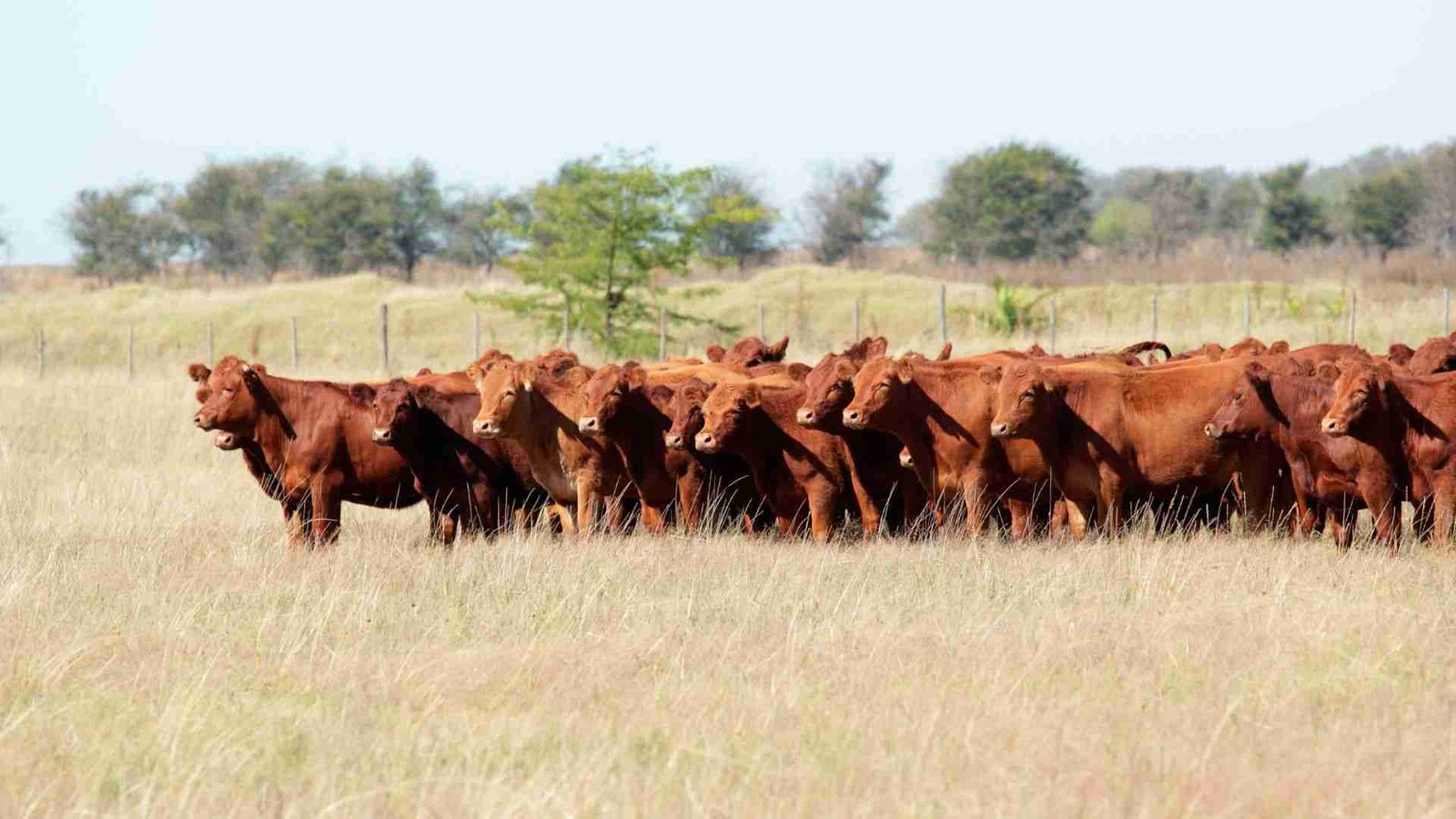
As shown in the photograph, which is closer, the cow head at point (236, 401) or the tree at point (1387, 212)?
the cow head at point (236, 401)

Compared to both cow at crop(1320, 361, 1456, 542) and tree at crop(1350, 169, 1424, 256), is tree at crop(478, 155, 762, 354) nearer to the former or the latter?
cow at crop(1320, 361, 1456, 542)

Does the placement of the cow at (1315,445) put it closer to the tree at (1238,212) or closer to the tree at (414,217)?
the tree at (414,217)

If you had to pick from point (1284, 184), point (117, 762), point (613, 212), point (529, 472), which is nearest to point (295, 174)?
point (1284, 184)

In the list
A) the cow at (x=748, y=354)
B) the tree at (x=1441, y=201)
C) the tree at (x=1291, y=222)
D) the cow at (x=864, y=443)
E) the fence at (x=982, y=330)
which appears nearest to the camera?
the cow at (x=864, y=443)

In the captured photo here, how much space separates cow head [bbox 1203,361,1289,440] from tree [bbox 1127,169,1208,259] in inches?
3014

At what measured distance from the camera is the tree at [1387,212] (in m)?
73.1

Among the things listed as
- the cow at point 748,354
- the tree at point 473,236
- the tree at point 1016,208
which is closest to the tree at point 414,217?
the tree at point 473,236

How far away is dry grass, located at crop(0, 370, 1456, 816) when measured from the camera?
638cm

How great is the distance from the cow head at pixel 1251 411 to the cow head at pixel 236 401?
21.9 feet

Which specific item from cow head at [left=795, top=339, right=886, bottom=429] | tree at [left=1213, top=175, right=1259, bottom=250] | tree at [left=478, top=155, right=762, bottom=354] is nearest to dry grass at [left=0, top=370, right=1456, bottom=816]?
cow head at [left=795, top=339, right=886, bottom=429]

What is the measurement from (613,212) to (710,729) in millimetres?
29275

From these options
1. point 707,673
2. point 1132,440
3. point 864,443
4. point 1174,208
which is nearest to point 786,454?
point 864,443

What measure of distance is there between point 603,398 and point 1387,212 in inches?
2652

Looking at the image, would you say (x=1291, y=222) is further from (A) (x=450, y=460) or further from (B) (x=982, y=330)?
(A) (x=450, y=460)
